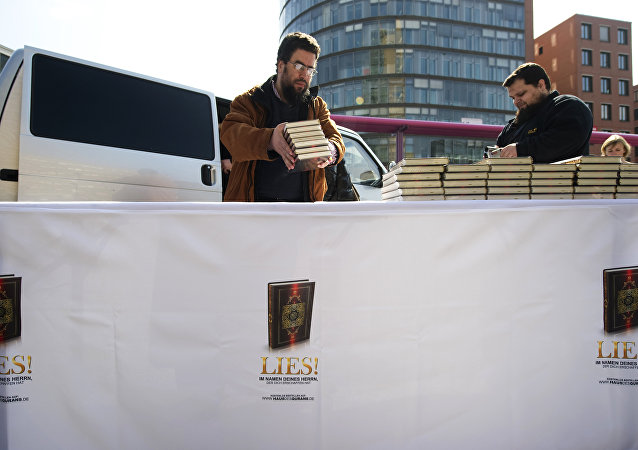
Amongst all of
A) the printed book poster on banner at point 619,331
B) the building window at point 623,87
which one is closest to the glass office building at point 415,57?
the building window at point 623,87

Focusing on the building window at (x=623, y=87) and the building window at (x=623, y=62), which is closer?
the building window at (x=623, y=62)

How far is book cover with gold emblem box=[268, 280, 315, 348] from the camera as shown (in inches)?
66.1

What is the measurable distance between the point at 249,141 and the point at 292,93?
18.8 inches

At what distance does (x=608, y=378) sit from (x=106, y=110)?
361 cm

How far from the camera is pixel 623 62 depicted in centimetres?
5341

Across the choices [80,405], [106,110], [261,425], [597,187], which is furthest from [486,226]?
[106,110]

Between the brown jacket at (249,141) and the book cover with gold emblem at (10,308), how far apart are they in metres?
1.01

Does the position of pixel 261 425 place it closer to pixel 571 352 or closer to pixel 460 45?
pixel 571 352

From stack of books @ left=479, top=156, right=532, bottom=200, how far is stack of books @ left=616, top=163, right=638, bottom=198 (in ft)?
1.30

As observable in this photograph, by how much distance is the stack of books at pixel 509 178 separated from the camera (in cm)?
190

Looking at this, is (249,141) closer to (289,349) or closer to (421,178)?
(421,178)

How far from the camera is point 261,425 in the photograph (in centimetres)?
167

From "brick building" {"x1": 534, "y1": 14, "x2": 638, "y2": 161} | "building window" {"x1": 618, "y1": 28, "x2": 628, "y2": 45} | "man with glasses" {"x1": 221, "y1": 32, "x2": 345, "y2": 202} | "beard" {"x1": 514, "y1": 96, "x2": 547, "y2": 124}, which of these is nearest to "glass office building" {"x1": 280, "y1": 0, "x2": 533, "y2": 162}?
"brick building" {"x1": 534, "y1": 14, "x2": 638, "y2": 161}

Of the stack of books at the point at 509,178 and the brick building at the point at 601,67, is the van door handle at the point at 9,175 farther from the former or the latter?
the brick building at the point at 601,67
